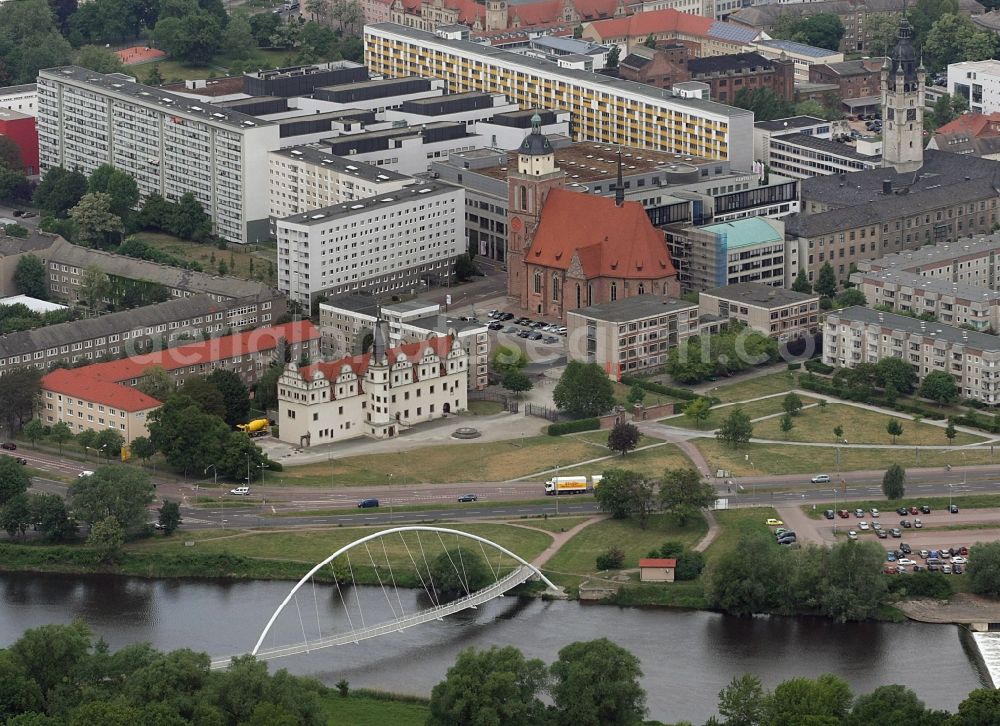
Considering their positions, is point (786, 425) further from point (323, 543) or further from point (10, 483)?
point (10, 483)

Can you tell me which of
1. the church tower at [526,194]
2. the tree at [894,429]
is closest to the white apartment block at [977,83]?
the church tower at [526,194]

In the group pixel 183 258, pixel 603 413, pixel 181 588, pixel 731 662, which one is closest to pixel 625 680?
pixel 731 662

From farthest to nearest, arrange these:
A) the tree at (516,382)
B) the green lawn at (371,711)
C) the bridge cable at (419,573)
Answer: the tree at (516,382)
the bridge cable at (419,573)
the green lawn at (371,711)

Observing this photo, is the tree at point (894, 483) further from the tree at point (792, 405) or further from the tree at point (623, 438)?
the tree at point (623, 438)

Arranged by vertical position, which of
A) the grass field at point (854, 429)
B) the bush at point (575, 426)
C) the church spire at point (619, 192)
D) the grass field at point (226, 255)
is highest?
the church spire at point (619, 192)

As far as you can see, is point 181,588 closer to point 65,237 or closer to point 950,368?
point 950,368

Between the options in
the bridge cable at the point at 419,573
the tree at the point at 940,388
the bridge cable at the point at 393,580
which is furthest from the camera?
the tree at the point at 940,388
